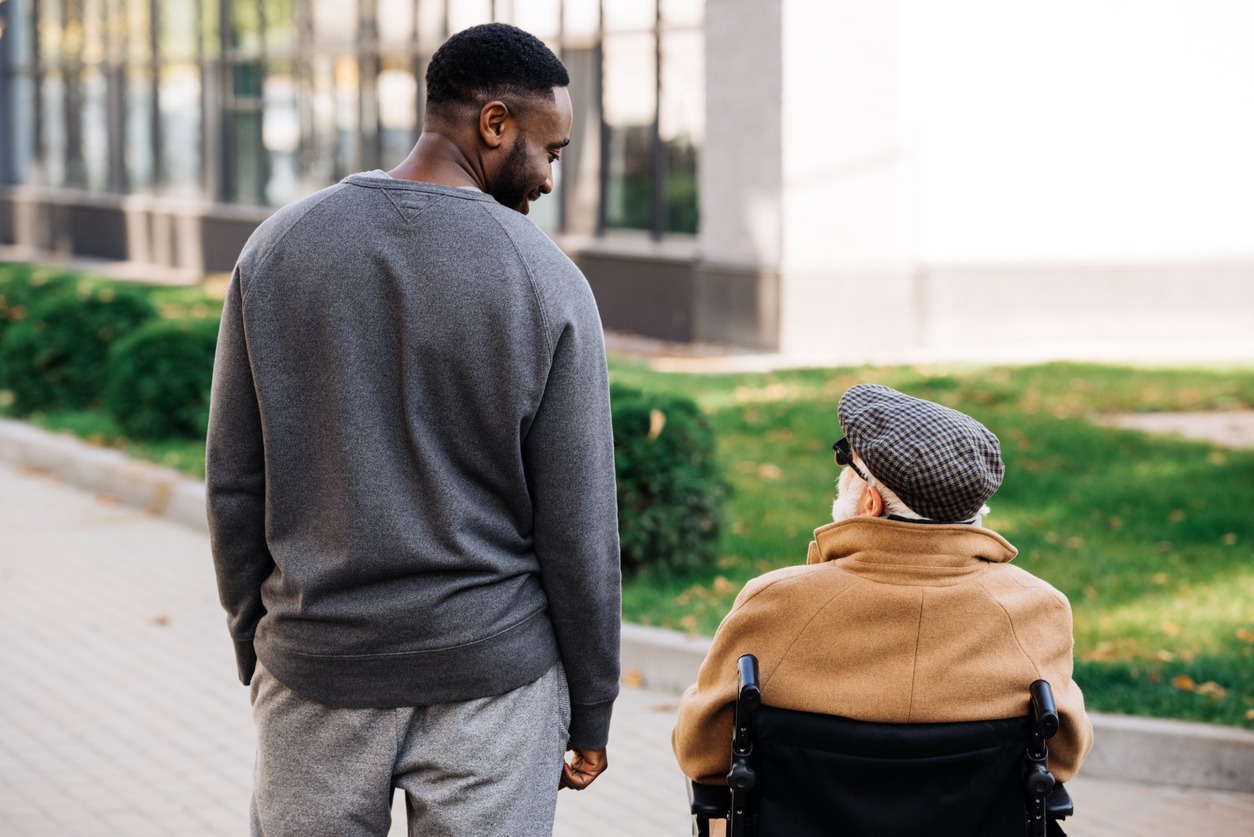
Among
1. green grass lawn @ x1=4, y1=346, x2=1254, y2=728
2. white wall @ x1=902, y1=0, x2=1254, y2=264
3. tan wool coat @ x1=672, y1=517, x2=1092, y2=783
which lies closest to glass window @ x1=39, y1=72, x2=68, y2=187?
green grass lawn @ x1=4, y1=346, x2=1254, y2=728

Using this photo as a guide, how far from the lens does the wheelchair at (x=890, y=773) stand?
2.72 metres

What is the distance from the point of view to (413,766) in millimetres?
2486

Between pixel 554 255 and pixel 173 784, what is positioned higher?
pixel 554 255

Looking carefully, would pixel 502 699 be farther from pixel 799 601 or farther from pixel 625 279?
pixel 625 279

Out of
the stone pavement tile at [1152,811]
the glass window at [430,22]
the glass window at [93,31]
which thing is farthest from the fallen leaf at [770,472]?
the glass window at [93,31]

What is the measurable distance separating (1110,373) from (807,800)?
11.4 metres

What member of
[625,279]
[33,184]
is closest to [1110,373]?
[625,279]

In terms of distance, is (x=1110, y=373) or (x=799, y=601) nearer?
(x=799, y=601)

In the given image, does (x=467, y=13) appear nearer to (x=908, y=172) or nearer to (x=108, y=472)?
(x=908, y=172)

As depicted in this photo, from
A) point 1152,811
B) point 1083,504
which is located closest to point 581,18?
point 1083,504

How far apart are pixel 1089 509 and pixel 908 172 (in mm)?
7972

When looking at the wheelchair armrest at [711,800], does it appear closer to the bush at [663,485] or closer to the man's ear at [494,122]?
the man's ear at [494,122]

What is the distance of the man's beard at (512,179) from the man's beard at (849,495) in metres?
0.77

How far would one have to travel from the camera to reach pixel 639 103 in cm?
1828
